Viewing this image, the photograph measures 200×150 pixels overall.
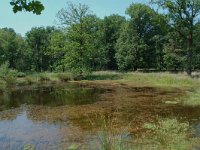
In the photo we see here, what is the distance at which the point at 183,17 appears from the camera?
3994 centimetres

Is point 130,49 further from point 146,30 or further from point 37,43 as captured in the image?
point 37,43

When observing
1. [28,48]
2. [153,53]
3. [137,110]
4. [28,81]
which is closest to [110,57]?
[153,53]

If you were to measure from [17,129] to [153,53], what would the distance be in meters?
44.6

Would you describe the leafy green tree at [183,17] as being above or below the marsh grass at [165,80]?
above

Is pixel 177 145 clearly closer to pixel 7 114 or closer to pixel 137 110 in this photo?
pixel 137 110

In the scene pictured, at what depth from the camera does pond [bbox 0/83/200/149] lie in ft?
39.7

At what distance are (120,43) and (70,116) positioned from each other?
40.7 m

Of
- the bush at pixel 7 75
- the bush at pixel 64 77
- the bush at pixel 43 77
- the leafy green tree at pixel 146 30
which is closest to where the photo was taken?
the bush at pixel 7 75

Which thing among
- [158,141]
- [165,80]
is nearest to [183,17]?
[165,80]

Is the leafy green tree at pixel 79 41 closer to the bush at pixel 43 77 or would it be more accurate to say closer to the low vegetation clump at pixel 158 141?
the bush at pixel 43 77

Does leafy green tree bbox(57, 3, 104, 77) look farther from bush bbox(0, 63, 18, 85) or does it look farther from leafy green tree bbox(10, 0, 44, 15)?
leafy green tree bbox(10, 0, 44, 15)

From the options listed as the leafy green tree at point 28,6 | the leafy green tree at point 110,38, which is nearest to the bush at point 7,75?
the leafy green tree at point 110,38

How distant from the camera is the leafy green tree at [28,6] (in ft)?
13.3

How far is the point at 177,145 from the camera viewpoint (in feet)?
26.5
